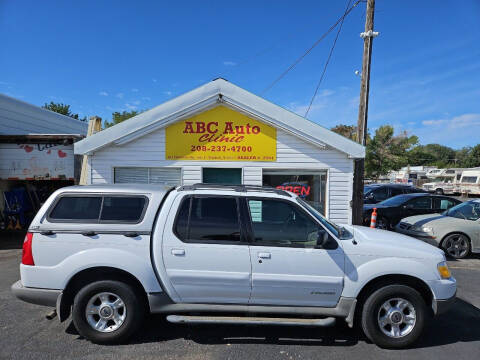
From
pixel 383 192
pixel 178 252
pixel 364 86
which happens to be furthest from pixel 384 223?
pixel 178 252

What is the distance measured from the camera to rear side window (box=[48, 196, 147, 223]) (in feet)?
10.8

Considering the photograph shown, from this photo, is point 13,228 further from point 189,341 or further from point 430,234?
point 430,234

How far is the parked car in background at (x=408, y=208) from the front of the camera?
31.1 ft

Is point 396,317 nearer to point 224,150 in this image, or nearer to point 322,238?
point 322,238

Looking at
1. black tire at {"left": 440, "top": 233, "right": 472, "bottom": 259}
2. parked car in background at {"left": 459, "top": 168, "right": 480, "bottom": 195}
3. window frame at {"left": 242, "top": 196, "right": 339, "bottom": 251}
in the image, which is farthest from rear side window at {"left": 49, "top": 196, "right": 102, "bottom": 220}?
parked car in background at {"left": 459, "top": 168, "right": 480, "bottom": 195}

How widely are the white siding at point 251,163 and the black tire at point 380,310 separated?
4446mm

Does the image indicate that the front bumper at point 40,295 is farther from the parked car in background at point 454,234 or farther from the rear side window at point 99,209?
the parked car in background at point 454,234

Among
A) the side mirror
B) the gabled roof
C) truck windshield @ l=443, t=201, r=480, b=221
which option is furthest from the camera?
truck windshield @ l=443, t=201, r=480, b=221

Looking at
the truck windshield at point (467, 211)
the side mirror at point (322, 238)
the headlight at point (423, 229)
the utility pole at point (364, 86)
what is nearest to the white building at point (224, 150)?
the utility pole at point (364, 86)

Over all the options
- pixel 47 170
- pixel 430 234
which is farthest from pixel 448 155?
pixel 47 170

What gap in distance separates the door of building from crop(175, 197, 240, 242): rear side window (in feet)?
14.0

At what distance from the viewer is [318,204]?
25.5ft

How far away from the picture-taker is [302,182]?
7789 millimetres

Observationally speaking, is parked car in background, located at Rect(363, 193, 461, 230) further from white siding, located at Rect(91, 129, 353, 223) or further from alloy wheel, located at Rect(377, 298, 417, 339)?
alloy wheel, located at Rect(377, 298, 417, 339)
